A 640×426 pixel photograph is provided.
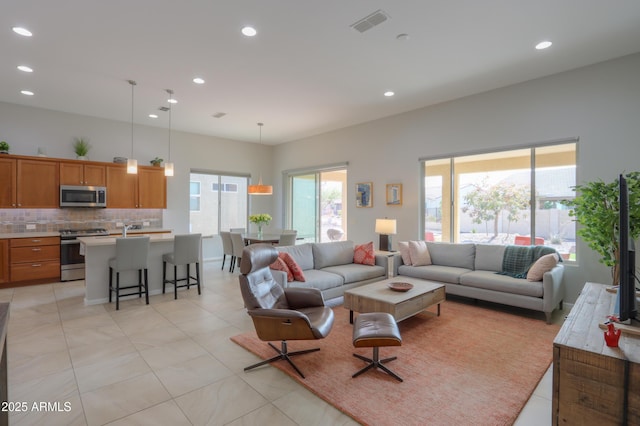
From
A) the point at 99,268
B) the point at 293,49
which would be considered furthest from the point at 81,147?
the point at 293,49

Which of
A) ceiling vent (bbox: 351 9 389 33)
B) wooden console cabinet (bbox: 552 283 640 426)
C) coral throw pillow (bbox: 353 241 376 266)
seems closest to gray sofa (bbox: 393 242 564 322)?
coral throw pillow (bbox: 353 241 376 266)

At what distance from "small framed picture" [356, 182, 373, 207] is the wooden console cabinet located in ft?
16.9

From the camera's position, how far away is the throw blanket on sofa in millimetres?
4441

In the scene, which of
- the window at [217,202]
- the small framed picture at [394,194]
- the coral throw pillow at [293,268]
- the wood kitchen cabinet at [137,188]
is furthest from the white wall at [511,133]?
the wood kitchen cabinet at [137,188]

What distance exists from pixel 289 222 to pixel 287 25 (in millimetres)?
6199

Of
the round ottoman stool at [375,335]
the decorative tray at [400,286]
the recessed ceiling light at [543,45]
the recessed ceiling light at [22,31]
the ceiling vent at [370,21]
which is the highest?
the recessed ceiling light at [543,45]

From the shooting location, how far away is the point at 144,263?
183 inches

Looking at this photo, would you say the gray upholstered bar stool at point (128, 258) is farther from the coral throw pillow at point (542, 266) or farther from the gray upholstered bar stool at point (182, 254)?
the coral throw pillow at point (542, 266)

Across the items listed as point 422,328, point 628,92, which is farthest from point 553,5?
point 422,328

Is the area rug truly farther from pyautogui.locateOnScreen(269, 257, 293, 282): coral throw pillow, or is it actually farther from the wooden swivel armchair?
pyautogui.locateOnScreen(269, 257, 293, 282): coral throw pillow

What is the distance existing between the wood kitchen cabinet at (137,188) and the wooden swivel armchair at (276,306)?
16.5 feet

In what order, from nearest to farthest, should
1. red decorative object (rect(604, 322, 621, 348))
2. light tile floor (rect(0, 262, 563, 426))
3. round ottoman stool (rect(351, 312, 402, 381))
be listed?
red decorative object (rect(604, 322, 621, 348))
light tile floor (rect(0, 262, 563, 426))
round ottoman stool (rect(351, 312, 402, 381))

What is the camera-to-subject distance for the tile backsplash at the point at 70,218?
19.8ft

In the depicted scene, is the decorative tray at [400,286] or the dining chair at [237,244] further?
the dining chair at [237,244]
